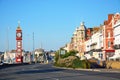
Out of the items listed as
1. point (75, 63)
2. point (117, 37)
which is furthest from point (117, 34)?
point (75, 63)

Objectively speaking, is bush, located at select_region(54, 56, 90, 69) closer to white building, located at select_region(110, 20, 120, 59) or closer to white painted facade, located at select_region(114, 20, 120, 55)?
white building, located at select_region(110, 20, 120, 59)

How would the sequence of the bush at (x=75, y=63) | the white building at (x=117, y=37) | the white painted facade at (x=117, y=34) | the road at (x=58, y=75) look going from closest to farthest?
the road at (x=58, y=75)
the bush at (x=75, y=63)
the white building at (x=117, y=37)
the white painted facade at (x=117, y=34)

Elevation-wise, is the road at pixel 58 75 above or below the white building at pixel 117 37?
below

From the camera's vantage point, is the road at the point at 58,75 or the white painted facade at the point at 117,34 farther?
the white painted facade at the point at 117,34

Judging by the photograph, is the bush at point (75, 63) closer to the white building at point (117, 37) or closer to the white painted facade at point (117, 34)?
the white building at point (117, 37)

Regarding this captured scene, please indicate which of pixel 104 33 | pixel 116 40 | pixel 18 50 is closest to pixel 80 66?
pixel 116 40

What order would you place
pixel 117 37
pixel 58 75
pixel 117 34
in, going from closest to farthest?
pixel 58 75 → pixel 117 37 → pixel 117 34

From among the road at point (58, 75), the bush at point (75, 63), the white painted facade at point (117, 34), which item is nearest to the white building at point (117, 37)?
the white painted facade at point (117, 34)

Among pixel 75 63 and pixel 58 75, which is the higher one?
pixel 75 63

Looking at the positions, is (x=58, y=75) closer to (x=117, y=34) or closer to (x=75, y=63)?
(x=75, y=63)

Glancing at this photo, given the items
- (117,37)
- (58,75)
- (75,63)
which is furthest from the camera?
(117,37)

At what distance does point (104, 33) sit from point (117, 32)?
34.1 ft

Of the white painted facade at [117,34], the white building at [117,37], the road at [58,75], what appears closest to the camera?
the road at [58,75]

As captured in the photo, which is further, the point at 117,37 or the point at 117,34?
the point at 117,34
